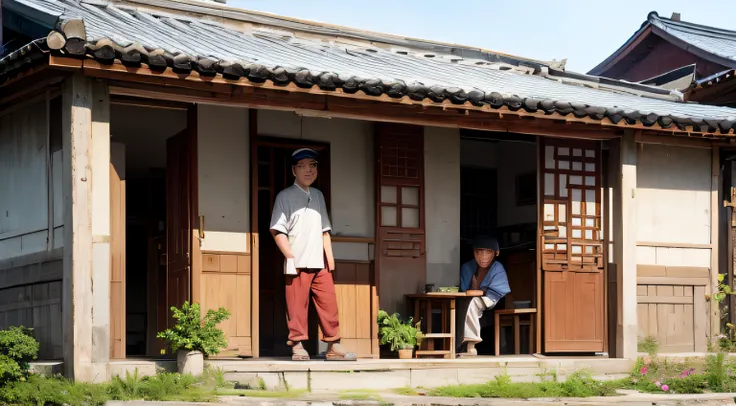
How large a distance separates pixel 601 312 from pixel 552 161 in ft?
6.51

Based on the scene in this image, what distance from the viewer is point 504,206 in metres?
→ 16.6

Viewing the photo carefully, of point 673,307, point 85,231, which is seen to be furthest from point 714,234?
point 85,231

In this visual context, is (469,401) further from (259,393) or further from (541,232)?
(541,232)

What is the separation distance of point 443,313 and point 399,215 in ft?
4.30

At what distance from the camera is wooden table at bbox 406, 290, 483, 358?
13.3 meters

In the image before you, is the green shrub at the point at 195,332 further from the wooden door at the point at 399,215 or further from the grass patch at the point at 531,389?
the wooden door at the point at 399,215

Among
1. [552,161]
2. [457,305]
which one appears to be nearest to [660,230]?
[552,161]

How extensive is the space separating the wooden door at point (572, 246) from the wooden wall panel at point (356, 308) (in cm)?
216

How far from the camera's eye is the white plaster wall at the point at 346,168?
13.4 meters

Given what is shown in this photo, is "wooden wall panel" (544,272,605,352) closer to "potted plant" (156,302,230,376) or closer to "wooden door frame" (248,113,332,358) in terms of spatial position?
"wooden door frame" (248,113,332,358)

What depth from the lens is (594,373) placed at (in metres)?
13.2

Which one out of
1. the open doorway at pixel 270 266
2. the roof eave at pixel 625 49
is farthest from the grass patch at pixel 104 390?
the roof eave at pixel 625 49

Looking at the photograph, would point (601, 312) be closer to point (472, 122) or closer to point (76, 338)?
point (472, 122)

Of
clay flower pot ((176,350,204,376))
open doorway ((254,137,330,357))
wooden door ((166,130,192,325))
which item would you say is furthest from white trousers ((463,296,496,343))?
clay flower pot ((176,350,204,376))
